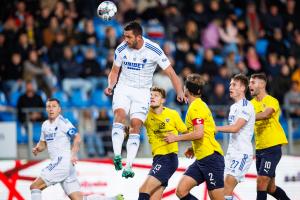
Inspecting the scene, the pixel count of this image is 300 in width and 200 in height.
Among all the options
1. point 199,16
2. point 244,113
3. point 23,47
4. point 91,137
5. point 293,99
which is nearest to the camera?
point 244,113

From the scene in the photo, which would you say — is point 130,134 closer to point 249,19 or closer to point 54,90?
point 54,90

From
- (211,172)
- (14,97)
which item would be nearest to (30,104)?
(14,97)

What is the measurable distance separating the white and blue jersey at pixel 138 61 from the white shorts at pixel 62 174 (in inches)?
73.1

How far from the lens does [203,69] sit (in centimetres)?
2005

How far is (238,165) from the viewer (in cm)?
1309

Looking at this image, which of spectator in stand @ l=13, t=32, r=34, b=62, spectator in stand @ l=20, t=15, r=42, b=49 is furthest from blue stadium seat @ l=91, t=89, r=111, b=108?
spectator in stand @ l=20, t=15, r=42, b=49

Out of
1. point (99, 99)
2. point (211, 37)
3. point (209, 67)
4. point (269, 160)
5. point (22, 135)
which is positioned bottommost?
point (269, 160)

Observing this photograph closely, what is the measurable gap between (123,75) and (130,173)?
144cm

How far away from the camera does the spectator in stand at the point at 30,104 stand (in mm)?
17578

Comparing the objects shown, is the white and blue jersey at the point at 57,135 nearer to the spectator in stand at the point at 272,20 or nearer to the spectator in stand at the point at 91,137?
the spectator in stand at the point at 91,137

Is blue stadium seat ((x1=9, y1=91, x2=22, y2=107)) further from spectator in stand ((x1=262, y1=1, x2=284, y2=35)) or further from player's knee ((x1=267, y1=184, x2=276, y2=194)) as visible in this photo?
spectator in stand ((x1=262, y1=1, x2=284, y2=35))

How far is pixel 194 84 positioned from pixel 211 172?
122cm

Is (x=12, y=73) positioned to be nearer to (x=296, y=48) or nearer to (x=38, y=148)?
(x=38, y=148)

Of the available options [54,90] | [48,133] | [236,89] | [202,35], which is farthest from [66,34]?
[236,89]
